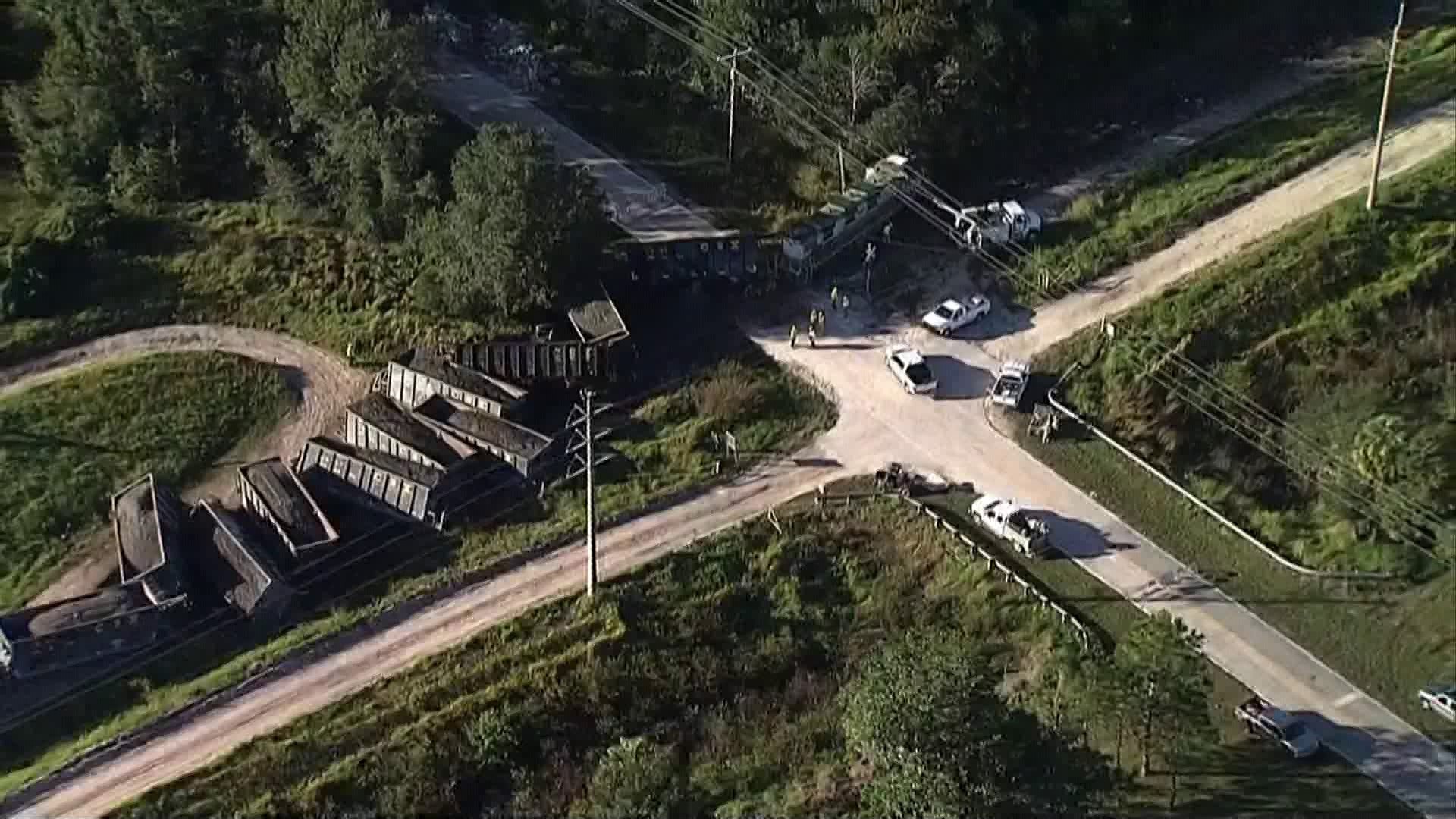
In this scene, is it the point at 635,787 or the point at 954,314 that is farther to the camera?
the point at 954,314

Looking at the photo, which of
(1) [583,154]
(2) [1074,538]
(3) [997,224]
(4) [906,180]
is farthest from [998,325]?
(1) [583,154]

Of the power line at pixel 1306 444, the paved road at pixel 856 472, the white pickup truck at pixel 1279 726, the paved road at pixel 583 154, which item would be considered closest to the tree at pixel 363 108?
the paved road at pixel 583 154

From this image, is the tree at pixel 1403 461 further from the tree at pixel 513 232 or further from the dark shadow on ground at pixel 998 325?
the tree at pixel 513 232

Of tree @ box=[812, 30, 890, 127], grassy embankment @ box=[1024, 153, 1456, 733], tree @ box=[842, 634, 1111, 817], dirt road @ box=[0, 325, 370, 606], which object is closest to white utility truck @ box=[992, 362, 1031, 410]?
grassy embankment @ box=[1024, 153, 1456, 733]

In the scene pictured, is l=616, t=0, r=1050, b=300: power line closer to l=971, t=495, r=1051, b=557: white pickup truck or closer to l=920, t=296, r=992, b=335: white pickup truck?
l=920, t=296, r=992, b=335: white pickup truck

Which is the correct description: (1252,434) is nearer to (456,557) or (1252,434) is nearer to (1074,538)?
(1074,538)

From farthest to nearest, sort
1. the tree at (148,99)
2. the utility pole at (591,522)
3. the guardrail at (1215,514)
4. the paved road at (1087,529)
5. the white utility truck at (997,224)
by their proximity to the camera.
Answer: the tree at (148,99) → the white utility truck at (997,224) → the guardrail at (1215,514) → the utility pole at (591,522) → the paved road at (1087,529)
